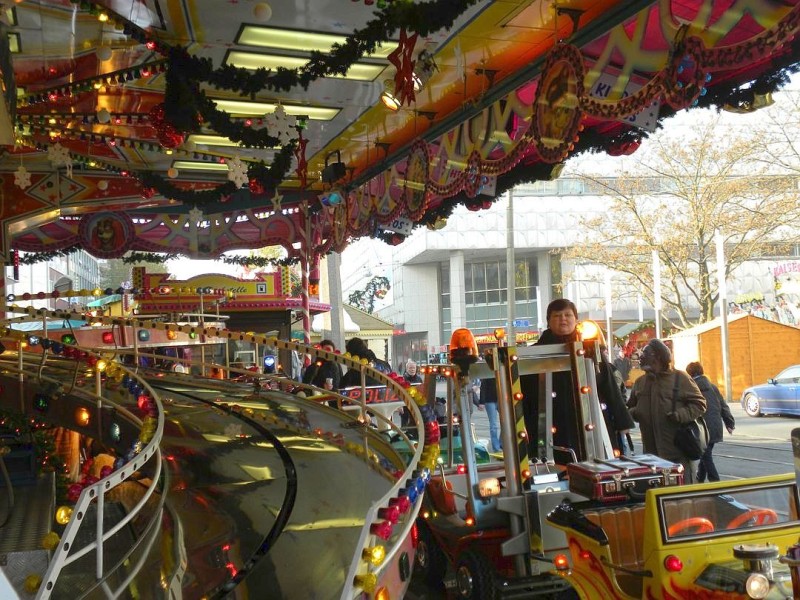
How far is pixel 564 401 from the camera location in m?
6.78

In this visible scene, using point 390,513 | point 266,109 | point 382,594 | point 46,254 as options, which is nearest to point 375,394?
point 266,109

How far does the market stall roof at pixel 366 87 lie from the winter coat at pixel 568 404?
2255 mm

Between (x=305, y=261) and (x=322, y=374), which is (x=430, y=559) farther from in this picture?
(x=305, y=261)

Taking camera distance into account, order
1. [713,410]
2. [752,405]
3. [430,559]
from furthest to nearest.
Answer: [752,405]
[713,410]
[430,559]

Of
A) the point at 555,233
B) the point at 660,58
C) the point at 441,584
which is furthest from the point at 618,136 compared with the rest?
the point at 555,233

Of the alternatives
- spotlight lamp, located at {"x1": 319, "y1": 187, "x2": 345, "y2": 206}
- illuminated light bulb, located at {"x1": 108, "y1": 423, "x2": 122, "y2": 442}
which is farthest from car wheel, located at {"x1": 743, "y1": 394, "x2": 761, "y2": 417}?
illuminated light bulb, located at {"x1": 108, "y1": 423, "x2": 122, "y2": 442}

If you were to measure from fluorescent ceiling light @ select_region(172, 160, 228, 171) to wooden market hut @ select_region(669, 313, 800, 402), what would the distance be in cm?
1506

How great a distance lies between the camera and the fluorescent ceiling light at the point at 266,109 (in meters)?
12.3

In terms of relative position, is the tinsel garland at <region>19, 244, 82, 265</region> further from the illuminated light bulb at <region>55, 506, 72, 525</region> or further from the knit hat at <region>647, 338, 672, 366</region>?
the illuminated light bulb at <region>55, 506, 72, 525</region>

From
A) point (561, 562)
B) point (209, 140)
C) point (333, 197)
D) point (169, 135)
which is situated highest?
point (209, 140)

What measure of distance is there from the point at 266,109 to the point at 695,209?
697 inches

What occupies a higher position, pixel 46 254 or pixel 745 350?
pixel 46 254

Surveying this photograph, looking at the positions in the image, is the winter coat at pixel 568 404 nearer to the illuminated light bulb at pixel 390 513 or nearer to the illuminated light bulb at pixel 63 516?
A: the illuminated light bulb at pixel 390 513

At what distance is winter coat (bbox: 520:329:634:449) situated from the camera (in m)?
6.58
